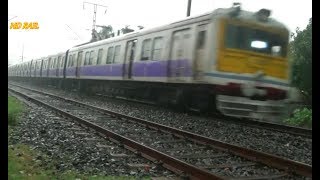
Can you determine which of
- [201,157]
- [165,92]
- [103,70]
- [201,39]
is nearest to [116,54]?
[103,70]

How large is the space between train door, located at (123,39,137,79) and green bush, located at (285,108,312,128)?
6332mm

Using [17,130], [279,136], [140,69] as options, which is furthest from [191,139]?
[140,69]

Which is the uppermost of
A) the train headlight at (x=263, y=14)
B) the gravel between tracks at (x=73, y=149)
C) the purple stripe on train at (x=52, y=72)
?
the train headlight at (x=263, y=14)

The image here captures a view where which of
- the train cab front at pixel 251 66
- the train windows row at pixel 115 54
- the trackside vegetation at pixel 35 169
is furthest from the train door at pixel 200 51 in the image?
the trackside vegetation at pixel 35 169

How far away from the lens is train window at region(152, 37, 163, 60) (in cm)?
1416

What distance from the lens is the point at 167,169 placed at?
231 inches

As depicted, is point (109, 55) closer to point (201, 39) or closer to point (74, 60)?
point (74, 60)

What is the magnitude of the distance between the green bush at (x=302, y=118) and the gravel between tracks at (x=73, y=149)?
7.13 m

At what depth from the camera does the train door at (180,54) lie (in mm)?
12344

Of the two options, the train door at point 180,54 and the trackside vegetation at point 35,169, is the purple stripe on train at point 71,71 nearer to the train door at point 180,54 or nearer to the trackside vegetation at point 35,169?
the train door at point 180,54

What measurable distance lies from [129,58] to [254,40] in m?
6.85

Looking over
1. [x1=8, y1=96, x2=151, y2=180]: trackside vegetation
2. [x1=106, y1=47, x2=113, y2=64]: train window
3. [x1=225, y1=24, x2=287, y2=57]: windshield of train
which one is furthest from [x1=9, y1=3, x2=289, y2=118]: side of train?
[x1=8, y1=96, x2=151, y2=180]: trackside vegetation
